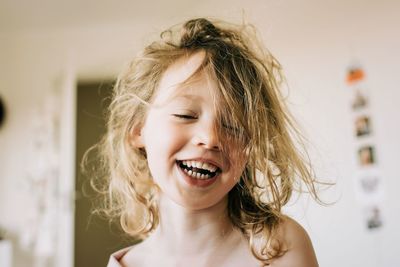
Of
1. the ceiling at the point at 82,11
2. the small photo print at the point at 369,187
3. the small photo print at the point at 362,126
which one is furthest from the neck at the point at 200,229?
the ceiling at the point at 82,11

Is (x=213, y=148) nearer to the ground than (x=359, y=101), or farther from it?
nearer to the ground

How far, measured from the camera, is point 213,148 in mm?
514

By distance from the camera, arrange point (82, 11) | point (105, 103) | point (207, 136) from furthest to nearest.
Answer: point (105, 103)
point (82, 11)
point (207, 136)

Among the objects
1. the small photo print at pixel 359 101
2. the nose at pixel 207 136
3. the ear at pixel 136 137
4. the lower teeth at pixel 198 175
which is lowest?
the lower teeth at pixel 198 175

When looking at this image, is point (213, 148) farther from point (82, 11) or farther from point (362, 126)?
point (82, 11)

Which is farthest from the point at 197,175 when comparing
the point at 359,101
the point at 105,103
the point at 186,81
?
the point at 105,103

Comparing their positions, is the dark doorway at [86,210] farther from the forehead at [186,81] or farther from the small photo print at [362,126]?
Answer: the forehead at [186,81]

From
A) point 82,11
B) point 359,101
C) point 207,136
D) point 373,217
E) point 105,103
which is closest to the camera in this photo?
point 207,136

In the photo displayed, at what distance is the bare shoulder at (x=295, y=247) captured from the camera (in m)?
0.55

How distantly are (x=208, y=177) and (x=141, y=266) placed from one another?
234mm

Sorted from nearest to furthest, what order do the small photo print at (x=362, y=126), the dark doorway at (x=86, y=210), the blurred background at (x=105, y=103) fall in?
1. the blurred background at (x=105, y=103)
2. the small photo print at (x=362, y=126)
3. the dark doorway at (x=86, y=210)

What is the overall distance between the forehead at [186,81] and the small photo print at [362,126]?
2.72 ft

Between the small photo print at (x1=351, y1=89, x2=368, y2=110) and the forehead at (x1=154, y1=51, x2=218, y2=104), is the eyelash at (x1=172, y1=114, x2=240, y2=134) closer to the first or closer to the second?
the forehead at (x1=154, y1=51, x2=218, y2=104)

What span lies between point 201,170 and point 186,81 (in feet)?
0.41
